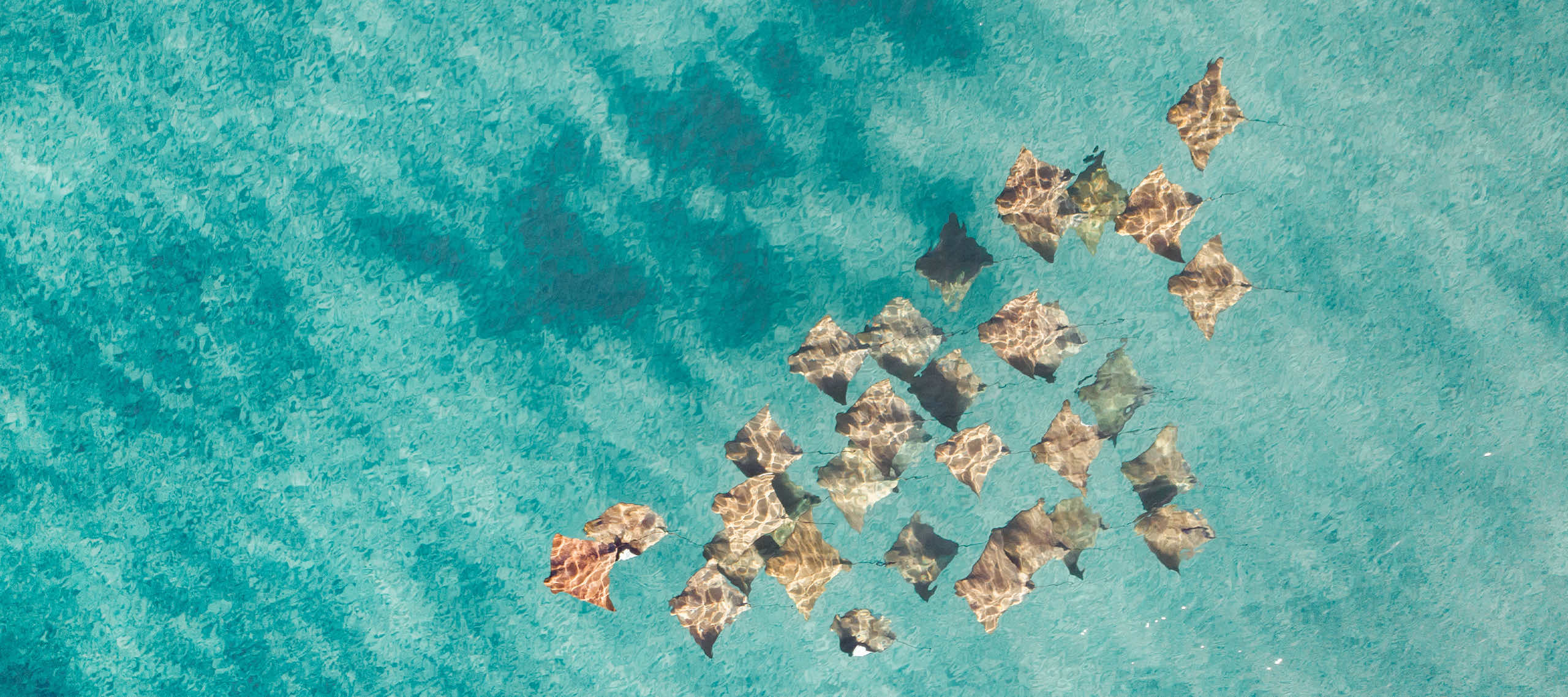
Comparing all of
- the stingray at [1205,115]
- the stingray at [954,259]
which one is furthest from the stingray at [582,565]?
the stingray at [1205,115]

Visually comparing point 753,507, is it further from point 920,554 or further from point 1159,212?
point 1159,212

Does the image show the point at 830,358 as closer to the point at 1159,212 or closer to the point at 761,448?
the point at 761,448

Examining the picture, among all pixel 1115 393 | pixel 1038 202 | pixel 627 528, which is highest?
pixel 627 528

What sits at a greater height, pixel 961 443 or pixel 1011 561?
pixel 961 443

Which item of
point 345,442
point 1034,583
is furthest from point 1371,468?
point 345,442

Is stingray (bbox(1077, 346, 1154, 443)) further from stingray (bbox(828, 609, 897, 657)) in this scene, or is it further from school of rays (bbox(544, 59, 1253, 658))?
stingray (bbox(828, 609, 897, 657))

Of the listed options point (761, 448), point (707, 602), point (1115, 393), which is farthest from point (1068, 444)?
point (707, 602)

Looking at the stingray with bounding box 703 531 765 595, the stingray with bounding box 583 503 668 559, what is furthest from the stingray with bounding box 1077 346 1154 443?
the stingray with bounding box 583 503 668 559
